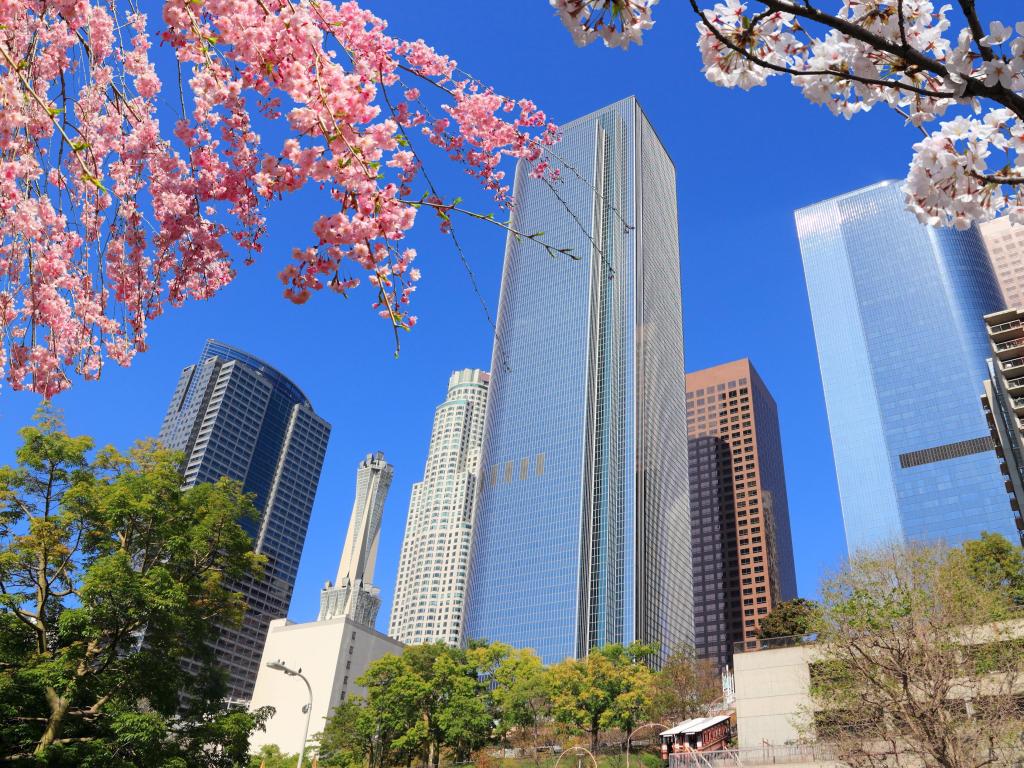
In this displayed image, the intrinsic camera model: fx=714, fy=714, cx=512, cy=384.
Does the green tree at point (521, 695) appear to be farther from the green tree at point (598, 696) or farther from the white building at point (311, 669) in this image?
the white building at point (311, 669)

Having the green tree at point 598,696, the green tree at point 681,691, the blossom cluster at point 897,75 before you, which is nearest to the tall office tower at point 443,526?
the green tree at point 681,691

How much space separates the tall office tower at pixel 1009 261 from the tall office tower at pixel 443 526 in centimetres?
10507

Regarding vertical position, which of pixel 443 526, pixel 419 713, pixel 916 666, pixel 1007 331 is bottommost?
pixel 916 666

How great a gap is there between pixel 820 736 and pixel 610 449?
86.7 metres

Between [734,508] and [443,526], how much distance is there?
64.5 meters

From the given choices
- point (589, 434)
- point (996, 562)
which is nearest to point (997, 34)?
point (996, 562)

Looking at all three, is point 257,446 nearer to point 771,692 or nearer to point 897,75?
point 771,692

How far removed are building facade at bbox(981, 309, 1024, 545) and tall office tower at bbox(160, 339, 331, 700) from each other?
11594 cm

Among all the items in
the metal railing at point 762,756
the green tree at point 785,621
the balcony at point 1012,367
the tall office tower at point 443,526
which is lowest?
the metal railing at point 762,756

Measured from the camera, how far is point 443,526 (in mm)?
164750

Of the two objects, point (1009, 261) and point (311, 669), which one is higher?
point (1009, 261)

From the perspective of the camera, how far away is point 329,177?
4680mm

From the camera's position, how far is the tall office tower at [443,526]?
15475 cm

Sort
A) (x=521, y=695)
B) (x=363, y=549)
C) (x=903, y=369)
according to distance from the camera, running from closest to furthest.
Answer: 1. (x=521, y=695)
2. (x=903, y=369)
3. (x=363, y=549)
